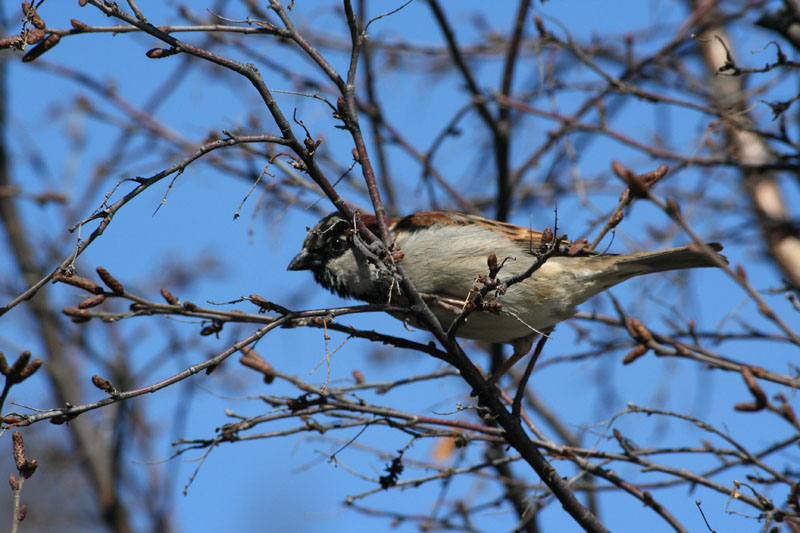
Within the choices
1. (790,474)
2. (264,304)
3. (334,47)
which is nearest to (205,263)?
(334,47)

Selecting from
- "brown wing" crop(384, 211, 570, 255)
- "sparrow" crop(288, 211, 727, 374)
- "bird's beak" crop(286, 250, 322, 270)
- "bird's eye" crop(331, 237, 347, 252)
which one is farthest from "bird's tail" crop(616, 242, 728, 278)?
"bird's beak" crop(286, 250, 322, 270)

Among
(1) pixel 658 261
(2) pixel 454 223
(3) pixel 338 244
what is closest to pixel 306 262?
(3) pixel 338 244

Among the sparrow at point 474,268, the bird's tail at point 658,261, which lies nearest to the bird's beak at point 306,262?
the sparrow at point 474,268

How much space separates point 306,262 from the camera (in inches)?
136

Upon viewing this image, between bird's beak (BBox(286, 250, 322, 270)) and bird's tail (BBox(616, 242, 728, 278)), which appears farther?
bird's beak (BBox(286, 250, 322, 270))

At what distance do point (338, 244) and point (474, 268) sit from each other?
2.10ft

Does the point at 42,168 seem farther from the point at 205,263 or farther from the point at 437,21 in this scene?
the point at 437,21

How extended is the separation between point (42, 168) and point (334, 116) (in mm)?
4146

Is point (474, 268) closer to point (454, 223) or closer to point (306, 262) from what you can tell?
point (454, 223)

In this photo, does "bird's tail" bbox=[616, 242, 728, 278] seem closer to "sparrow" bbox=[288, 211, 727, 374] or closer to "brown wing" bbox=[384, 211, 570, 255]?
"sparrow" bbox=[288, 211, 727, 374]

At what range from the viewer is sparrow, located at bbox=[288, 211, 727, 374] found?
3141 millimetres

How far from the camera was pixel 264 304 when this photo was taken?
2.17 meters

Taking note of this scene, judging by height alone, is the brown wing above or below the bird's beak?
above

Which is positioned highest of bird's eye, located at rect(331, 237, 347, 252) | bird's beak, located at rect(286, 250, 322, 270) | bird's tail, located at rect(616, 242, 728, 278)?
bird's tail, located at rect(616, 242, 728, 278)
